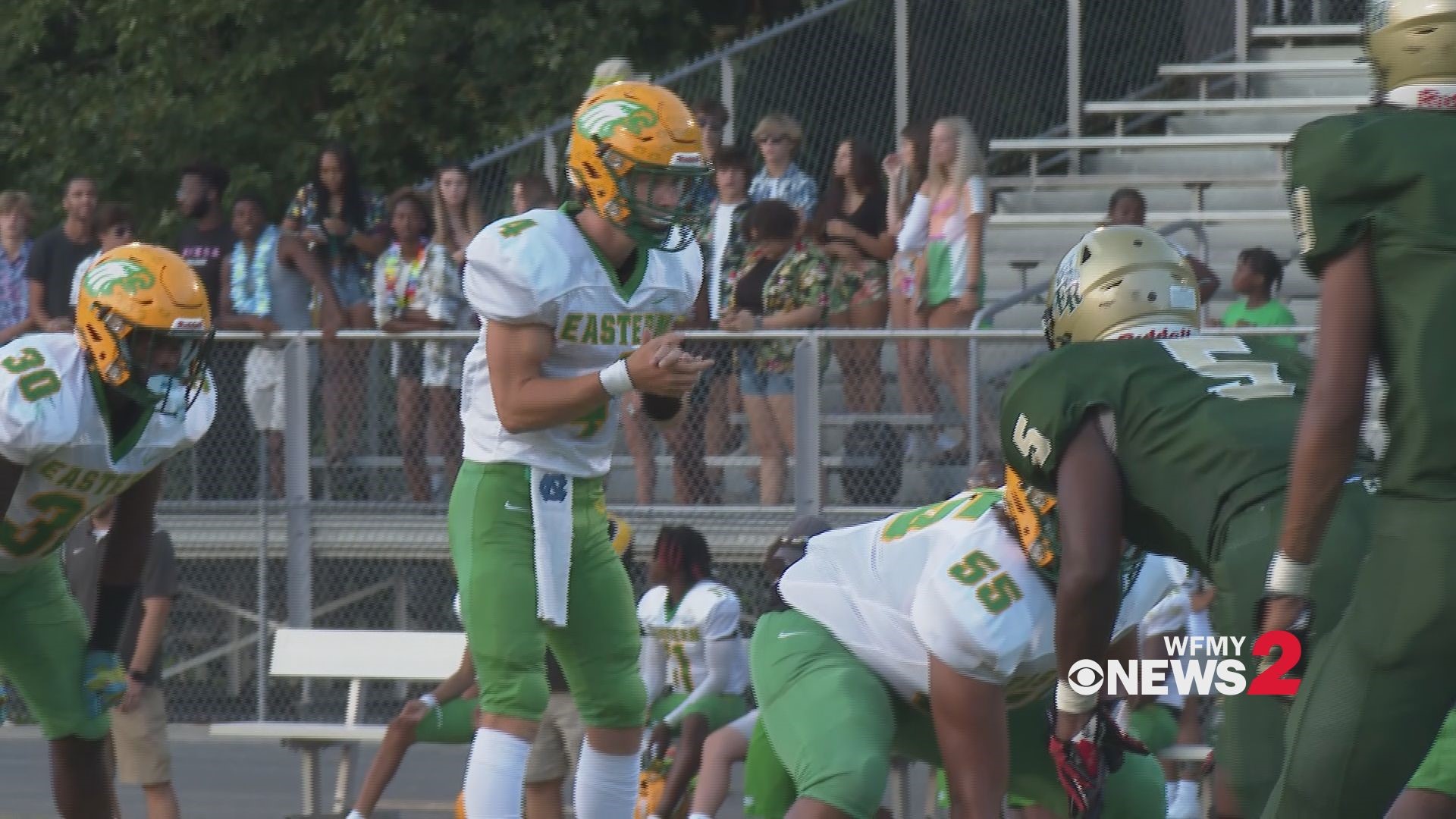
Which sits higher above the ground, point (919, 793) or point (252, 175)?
point (252, 175)


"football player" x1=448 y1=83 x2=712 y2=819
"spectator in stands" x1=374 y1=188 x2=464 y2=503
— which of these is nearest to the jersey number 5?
"football player" x1=448 y1=83 x2=712 y2=819

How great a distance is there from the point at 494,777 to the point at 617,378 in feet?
3.53

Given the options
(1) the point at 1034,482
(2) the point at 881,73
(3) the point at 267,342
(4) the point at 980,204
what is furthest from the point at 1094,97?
(1) the point at 1034,482

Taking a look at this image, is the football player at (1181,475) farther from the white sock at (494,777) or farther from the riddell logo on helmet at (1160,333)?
the white sock at (494,777)

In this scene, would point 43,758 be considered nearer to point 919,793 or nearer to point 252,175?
point 919,793

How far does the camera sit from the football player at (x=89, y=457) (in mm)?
6262

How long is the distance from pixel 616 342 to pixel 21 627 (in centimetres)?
193

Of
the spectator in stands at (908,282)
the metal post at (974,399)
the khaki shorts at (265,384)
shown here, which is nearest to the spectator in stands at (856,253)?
the spectator in stands at (908,282)

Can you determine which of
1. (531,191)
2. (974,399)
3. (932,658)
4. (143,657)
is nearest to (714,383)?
(974,399)

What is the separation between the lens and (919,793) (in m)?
10.0

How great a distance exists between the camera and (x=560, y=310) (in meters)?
5.94

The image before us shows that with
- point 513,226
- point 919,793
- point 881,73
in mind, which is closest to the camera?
point 513,226

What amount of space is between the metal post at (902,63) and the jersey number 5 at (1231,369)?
9.27 meters

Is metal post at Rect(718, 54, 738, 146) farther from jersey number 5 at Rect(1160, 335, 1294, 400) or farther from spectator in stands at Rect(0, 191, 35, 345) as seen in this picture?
jersey number 5 at Rect(1160, 335, 1294, 400)
